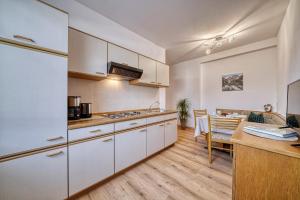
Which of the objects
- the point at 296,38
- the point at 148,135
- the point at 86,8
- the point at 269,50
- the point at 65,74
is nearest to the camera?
the point at 65,74

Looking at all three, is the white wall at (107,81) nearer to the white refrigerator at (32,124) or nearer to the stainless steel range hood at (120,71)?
the stainless steel range hood at (120,71)

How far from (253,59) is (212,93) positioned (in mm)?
1408

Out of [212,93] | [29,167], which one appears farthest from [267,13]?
[29,167]

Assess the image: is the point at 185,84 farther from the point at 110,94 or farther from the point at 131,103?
the point at 110,94

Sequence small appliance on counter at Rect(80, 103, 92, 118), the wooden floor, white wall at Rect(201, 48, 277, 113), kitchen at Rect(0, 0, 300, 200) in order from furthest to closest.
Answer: white wall at Rect(201, 48, 277, 113), small appliance on counter at Rect(80, 103, 92, 118), the wooden floor, kitchen at Rect(0, 0, 300, 200)

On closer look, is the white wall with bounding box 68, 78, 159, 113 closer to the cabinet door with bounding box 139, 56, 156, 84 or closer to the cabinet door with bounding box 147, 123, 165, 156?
the cabinet door with bounding box 139, 56, 156, 84

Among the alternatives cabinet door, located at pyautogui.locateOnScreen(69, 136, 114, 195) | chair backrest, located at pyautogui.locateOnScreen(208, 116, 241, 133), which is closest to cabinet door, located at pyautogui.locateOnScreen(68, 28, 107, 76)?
cabinet door, located at pyautogui.locateOnScreen(69, 136, 114, 195)

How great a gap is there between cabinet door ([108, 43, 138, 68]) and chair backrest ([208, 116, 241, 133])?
70.4 inches

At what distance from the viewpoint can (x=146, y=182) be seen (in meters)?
1.67

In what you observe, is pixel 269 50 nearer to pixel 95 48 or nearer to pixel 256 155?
pixel 256 155

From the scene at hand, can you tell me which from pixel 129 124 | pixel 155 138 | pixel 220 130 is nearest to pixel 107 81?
pixel 129 124

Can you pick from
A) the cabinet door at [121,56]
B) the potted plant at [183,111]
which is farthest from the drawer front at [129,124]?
the potted plant at [183,111]

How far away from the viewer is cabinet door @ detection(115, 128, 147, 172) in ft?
5.67

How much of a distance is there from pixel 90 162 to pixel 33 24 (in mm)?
1543
